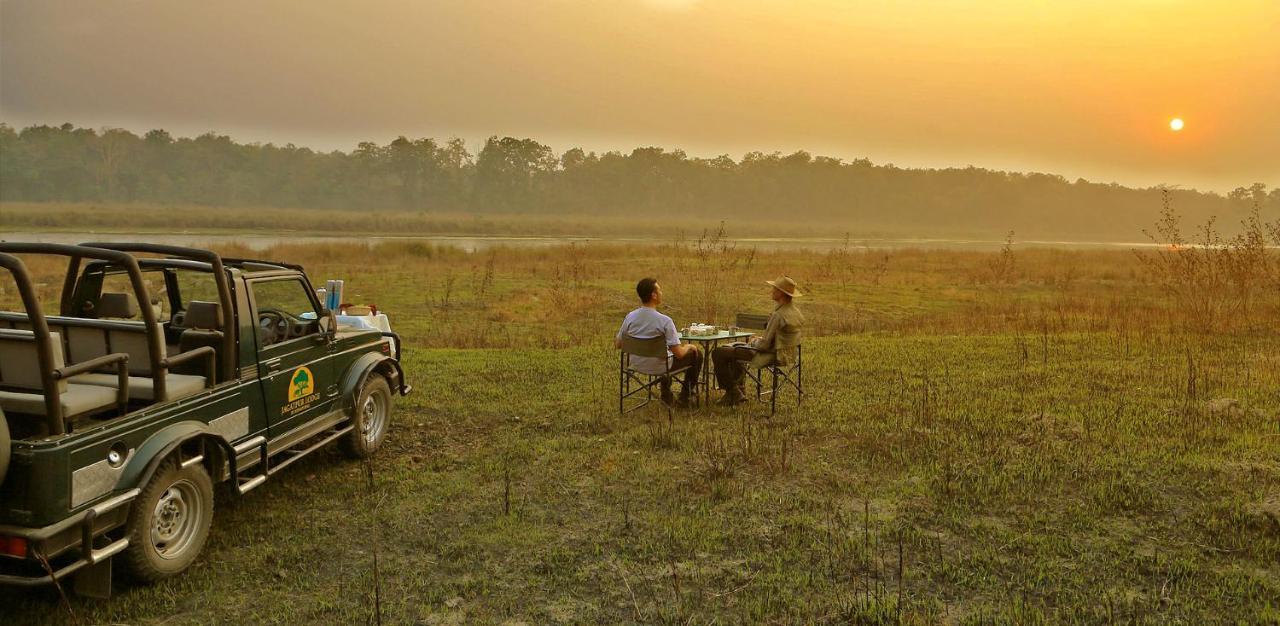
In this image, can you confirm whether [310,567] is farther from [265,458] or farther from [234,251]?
[234,251]

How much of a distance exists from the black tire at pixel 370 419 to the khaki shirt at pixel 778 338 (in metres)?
3.93

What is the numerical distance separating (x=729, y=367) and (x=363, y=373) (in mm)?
4143

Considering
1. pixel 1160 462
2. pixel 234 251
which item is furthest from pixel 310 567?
pixel 234 251

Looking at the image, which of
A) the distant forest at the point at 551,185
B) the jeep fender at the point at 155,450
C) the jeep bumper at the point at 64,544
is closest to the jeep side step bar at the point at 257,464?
the jeep fender at the point at 155,450

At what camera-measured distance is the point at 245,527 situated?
18.8ft

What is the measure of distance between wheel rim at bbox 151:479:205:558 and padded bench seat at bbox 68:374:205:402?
0.57 m

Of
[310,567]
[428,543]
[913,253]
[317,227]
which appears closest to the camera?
[310,567]

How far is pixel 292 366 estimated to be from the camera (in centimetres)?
623

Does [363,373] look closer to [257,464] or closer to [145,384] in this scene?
[257,464]

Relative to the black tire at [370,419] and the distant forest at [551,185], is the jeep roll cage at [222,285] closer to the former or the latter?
the black tire at [370,419]

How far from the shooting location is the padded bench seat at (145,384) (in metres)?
4.91

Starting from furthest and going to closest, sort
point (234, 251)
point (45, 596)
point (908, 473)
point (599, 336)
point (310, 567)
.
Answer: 1. point (234, 251)
2. point (599, 336)
3. point (908, 473)
4. point (310, 567)
5. point (45, 596)

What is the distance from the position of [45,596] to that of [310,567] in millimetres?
1431

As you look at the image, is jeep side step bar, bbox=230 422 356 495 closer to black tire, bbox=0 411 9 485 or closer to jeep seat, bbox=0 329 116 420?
jeep seat, bbox=0 329 116 420
